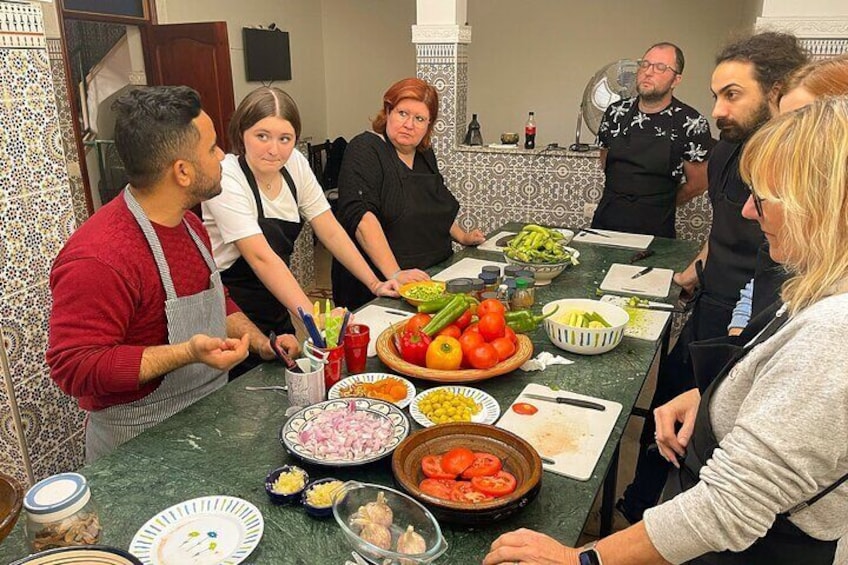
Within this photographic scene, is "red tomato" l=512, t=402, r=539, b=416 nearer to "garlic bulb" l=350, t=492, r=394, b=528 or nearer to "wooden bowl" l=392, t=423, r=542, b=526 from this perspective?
"wooden bowl" l=392, t=423, r=542, b=526

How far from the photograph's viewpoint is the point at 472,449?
4.45 feet

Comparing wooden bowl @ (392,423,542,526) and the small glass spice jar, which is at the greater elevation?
the small glass spice jar

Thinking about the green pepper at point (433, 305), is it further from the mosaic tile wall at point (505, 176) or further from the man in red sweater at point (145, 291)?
the mosaic tile wall at point (505, 176)

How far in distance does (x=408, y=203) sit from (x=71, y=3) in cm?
302

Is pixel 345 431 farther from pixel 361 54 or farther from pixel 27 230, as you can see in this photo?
pixel 361 54

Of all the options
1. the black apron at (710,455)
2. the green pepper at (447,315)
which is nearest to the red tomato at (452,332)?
the green pepper at (447,315)

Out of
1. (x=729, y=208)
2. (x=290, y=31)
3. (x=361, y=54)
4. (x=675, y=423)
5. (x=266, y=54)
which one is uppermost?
(x=290, y=31)

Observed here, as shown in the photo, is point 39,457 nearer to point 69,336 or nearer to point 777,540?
point 69,336

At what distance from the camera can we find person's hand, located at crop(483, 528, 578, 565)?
108cm

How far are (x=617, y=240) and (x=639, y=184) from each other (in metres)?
0.61

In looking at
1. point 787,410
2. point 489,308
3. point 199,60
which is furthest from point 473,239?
point 199,60

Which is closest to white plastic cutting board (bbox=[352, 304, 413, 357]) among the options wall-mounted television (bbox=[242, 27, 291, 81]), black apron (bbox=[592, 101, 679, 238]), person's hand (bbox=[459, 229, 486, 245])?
person's hand (bbox=[459, 229, 486, 245])

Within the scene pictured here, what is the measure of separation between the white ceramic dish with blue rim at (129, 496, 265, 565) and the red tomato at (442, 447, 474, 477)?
378mm

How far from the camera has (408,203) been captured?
2879 mm
